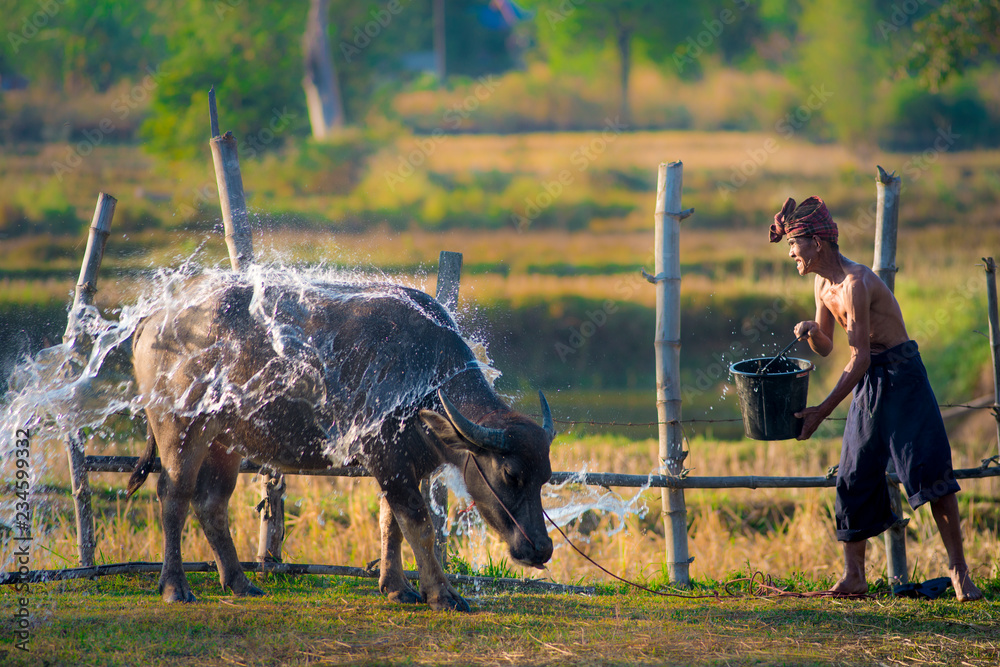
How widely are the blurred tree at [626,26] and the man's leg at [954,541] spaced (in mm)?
31132

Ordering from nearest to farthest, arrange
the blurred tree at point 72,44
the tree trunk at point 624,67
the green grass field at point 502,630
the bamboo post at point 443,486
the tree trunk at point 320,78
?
the green grass field at point 502,630, the bamboo post at point 443,486, the tree trunk at point 320,78, the blurred tree at point 72,44, the tree trunk at point 624,67

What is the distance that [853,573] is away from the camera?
506 cm

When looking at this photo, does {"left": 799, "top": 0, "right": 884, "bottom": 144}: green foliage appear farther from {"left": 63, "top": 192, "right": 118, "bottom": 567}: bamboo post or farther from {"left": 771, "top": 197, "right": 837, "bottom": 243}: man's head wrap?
{"left": 63, "top": 192, "right": 118, "bottom": 567}: bamboo post

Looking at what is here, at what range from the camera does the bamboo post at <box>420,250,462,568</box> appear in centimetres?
575

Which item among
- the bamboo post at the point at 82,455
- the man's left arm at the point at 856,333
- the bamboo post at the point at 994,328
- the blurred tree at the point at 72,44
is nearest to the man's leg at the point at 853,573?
the man's left arm at the point at 856,333

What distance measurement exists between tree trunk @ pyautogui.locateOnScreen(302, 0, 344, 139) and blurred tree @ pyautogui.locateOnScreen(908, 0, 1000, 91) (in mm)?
18527

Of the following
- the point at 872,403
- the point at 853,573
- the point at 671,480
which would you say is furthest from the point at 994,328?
the point at 671,480

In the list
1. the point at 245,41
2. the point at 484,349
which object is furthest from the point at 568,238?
the point at 484,349

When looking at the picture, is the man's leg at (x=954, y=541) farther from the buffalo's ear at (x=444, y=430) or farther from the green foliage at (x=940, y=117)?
the green foliage at (x=940, y=117)

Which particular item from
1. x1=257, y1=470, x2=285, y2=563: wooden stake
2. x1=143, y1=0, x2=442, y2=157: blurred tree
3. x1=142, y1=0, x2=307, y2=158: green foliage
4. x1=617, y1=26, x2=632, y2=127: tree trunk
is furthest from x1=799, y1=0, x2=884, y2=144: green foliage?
x1=257, y1=470, x2=285, y2=563: wooden stake

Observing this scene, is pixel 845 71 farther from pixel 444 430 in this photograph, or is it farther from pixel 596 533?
pixel 444 430

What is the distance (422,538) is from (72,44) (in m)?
30.4

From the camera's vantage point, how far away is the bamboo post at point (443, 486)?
5750 mm

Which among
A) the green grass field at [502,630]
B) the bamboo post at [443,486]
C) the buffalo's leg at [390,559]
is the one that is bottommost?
the green grass field at [502,630]
